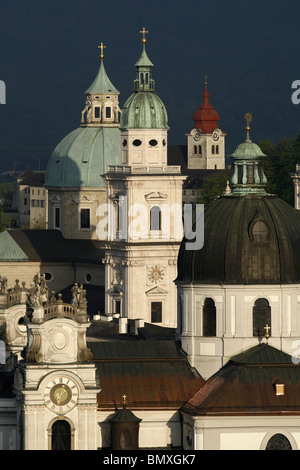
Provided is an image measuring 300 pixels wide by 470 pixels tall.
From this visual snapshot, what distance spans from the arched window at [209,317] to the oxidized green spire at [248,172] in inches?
236

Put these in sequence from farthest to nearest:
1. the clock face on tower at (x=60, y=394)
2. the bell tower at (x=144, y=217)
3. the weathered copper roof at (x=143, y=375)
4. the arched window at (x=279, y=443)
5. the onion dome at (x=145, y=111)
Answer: the onion dome at (x=145, y=111) → the bell tower at (x=144, y=217) → the weathered copper roof at (x=143, y=375) → the clock face on tower at (x=60, y=394) → the arched window at (x=279, y=443)

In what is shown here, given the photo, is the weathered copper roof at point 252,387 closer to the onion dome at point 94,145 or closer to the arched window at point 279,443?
the arched window at point 279,443

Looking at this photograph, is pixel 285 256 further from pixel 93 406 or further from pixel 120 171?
pixel 120 171

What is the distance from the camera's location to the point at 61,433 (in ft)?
409

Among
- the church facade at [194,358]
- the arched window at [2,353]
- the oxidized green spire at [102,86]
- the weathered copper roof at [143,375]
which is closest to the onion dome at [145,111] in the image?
the oxidized green spire at [102,86]

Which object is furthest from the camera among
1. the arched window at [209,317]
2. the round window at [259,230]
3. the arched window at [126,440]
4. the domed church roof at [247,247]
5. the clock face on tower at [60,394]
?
the arched window at [209,317]

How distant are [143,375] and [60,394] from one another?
5236 mm

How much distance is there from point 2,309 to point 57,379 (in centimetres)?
1433

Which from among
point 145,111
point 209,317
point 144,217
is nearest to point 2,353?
point 209,317

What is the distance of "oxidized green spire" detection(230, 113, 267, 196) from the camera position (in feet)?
433

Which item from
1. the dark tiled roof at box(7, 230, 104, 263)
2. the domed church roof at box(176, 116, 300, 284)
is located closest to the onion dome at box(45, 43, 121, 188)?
the dark tiled roof at box(7, 230, 104, 263)

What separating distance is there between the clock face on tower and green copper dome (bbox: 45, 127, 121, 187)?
71615 mm

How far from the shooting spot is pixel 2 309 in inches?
5438

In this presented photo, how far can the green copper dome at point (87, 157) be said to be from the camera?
19675 cm
